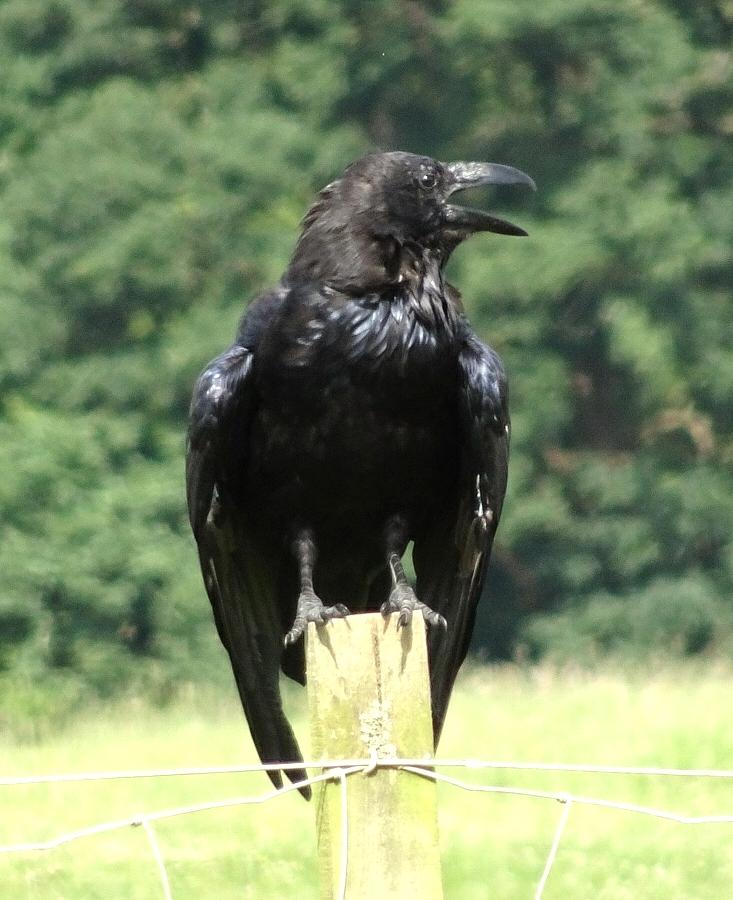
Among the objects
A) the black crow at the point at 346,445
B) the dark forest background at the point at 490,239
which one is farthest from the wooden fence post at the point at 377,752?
the dark forest background at the point at 490,239

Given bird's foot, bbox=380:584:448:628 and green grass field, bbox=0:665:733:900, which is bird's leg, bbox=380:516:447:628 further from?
→ green grass field, bbox=0:665:733:900

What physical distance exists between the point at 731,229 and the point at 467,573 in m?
19.0

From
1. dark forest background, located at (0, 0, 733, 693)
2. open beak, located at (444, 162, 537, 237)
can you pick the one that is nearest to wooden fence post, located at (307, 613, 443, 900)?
open beak, located at (444, 162, 537, 237)

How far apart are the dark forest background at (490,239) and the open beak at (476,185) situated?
1553cm

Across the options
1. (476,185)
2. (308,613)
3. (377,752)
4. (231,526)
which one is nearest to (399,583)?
(308,613)

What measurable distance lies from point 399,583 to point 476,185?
1.32 meters

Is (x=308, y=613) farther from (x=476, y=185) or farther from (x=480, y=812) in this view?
(x=480, y=812)

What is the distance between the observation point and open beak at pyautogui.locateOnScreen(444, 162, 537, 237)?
5.09m

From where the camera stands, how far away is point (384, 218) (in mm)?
4941

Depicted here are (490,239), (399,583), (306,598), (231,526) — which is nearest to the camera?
(306,598)

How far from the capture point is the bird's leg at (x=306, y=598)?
4020 millimetres

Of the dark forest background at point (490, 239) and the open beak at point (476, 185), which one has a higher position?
the dark forest background at point (490, 239)

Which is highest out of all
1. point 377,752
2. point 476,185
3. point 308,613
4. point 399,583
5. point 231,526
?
point 476,185

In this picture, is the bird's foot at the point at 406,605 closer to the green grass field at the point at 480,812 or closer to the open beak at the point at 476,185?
the open beak at the point at 476,185
